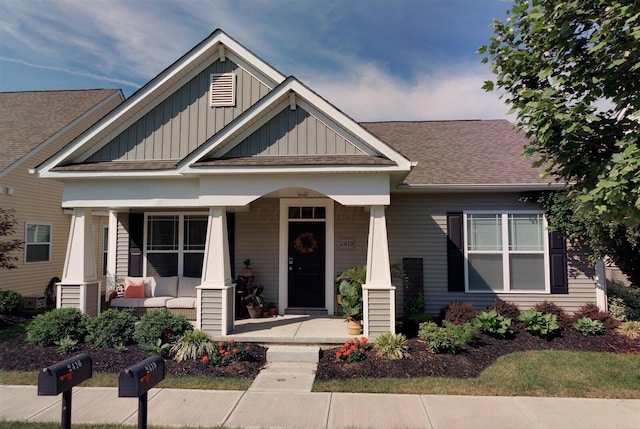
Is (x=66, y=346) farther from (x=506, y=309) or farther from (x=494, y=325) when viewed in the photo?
(x=506, y=309)

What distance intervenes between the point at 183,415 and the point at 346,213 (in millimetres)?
6170

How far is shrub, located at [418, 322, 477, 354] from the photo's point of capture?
22.7 ft

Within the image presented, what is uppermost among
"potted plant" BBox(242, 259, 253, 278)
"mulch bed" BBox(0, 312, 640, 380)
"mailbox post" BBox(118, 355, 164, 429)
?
"potted plant" BBox(242, 259, 253, 278)

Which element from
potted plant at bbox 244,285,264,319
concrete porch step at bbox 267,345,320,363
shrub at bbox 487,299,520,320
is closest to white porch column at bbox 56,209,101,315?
potted plant at bbox 244,285,264,319

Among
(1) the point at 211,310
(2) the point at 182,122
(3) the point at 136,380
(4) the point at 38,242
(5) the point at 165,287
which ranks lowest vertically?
(1) the point at 211,310

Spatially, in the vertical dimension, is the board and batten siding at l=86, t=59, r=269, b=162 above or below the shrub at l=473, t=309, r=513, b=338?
above

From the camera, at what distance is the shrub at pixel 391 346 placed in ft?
22.2

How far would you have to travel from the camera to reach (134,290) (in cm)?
990

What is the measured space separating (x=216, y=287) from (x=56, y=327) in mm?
3033

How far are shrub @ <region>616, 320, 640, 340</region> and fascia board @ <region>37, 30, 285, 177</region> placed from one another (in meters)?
8.85

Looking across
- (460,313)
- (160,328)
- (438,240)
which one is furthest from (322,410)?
(438,240)

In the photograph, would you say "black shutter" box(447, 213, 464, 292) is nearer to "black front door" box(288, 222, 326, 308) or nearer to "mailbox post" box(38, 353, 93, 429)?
"black front door" box(288, 222, 326, 308)

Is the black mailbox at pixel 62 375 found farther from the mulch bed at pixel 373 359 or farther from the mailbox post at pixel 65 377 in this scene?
the mulch bed at pixel 373 359

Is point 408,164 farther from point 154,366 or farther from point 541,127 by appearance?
point 154,366
